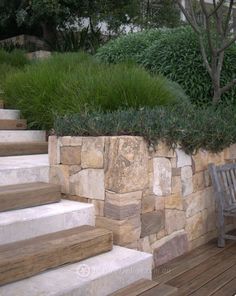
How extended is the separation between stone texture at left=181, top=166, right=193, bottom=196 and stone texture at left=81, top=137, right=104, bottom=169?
82cm

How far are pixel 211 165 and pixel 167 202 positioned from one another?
0.61 meters

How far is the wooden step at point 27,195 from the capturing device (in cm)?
277

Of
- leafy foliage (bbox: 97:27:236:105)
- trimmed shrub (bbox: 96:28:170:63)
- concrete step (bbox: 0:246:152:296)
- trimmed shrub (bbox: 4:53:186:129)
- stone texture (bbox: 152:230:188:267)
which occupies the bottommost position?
stone texture (bbox: 152:230:188:267)

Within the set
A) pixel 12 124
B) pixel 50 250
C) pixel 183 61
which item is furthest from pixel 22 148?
pixel 183 61

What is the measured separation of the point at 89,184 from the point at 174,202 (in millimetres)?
753

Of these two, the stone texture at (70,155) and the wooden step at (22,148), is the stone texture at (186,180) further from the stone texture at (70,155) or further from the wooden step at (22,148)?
the wooden step at (22,148)

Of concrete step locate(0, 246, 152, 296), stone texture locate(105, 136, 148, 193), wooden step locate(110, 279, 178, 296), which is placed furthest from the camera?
stone texture locate(105, 136, 148, 193)

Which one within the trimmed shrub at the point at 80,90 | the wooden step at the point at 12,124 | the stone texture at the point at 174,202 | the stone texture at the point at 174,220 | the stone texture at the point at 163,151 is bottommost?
the stone texture at the point at 174,220

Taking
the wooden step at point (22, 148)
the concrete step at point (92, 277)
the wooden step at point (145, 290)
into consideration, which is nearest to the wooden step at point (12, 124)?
the wooden step at point (22, 148)

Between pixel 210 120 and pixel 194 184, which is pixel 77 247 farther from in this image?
pixel 210 120

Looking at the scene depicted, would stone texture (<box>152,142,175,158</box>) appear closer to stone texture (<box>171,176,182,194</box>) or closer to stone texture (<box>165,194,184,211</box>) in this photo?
stone texture (<box>171,176,182,194</box>)

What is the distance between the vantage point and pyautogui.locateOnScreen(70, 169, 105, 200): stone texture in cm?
304

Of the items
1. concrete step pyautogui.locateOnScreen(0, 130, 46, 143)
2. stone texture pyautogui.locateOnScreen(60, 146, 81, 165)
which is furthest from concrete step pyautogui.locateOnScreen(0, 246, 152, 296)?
concrete step pyautogui.locateOnScreen(0, 130, 46, 143)

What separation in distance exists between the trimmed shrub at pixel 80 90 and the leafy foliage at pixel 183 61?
407 millimetres
